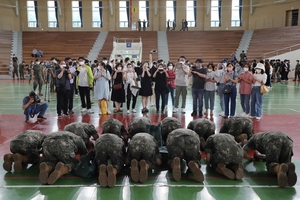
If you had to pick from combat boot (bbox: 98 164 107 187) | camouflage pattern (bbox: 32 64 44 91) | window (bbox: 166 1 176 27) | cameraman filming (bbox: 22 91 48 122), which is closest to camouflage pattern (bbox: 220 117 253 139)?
combat boot (bbox: 98 164 107 187)

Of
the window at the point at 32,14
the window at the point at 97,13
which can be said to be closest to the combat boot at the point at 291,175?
the window at the point at 97,13

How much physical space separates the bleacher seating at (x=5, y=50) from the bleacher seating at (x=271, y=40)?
75.8 feet

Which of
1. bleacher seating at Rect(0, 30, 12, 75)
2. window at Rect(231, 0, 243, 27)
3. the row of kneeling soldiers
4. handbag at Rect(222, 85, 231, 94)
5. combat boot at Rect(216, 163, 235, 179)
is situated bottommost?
combat boot at Rect(216, 163, 235, 179)

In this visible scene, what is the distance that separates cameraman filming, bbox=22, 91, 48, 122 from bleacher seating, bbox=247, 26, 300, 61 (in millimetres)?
21751

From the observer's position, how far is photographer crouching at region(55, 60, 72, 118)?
888 centimetres

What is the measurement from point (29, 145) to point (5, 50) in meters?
28.0

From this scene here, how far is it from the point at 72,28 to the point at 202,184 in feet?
111

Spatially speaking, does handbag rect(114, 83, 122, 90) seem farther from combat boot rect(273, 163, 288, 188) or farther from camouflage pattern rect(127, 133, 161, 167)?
combat boot rect(273, 163, 288, 188)

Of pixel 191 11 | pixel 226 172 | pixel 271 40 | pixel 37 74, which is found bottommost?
pixel 226 172

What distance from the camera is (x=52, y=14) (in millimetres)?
34344

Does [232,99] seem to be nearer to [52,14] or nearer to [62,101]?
[62,101]

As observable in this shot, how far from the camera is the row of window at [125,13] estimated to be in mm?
33938

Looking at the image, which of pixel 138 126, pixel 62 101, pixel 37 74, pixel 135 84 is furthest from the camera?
pixel 37 74

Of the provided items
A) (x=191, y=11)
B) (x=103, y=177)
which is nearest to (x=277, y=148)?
(x=103, y=177)
